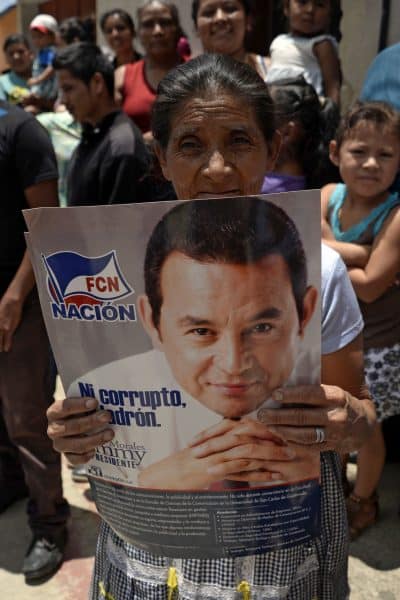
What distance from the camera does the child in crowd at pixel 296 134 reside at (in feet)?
6.72

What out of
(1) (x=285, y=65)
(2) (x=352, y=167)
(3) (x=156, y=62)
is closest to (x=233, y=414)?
(2) (x=352, y=167)

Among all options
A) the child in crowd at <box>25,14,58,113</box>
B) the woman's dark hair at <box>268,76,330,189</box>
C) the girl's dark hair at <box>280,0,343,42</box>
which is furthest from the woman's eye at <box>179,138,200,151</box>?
the child in crowd at <box>25,14,58,113</box>

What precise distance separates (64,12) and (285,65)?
688 centimetres

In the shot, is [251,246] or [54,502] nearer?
[251,246]

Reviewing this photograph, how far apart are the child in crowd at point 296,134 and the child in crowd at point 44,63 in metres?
3.20

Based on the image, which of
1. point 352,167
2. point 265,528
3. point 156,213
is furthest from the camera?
point 352,167

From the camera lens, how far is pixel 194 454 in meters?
0.79

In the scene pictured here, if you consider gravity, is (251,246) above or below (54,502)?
above

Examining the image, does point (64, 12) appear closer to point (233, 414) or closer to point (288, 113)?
point (288, 113)

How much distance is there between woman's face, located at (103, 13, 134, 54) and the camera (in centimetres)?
399

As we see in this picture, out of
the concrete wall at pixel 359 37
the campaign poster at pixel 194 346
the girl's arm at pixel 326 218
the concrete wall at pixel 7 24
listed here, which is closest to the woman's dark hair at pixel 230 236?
the campaign poster at pixel 194 346

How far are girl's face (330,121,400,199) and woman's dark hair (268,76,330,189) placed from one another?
272mm

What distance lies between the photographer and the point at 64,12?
8398 millimetres

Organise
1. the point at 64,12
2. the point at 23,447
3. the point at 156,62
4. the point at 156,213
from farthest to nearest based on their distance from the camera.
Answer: the point at 64,12
the point at 156,62
the point at 23,447
the point at 156,213
